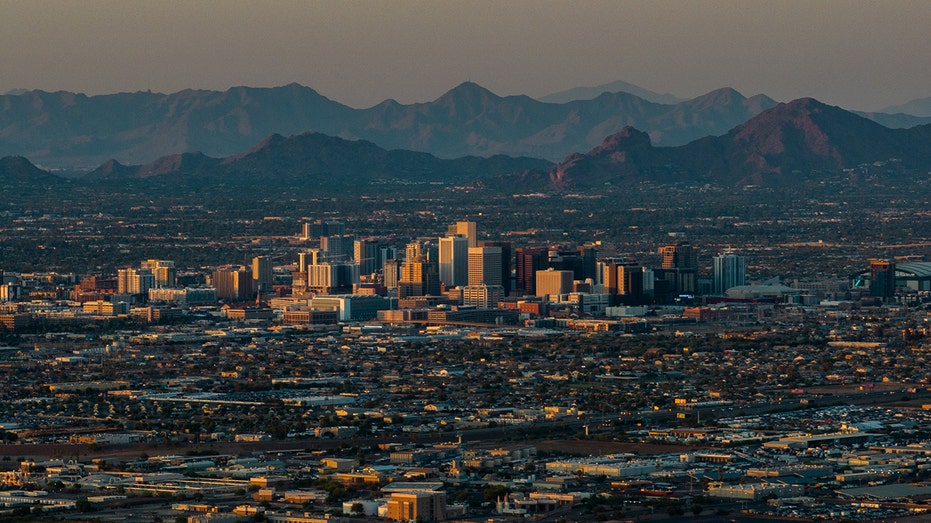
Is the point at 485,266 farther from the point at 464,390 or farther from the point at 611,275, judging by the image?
the point at 464,390

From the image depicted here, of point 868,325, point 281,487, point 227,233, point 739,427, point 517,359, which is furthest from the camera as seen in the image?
point 227,233

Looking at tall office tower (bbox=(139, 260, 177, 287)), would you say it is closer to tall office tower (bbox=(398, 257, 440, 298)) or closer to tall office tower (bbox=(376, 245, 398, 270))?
tall office tower (bbox=(376, 245, 398, 270))

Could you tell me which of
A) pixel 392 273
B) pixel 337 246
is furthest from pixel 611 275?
pixel 337 246

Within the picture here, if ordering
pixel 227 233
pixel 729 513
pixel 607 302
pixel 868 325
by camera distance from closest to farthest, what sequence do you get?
pixel 729 513 < pixel 868 325 < pixel 607 302 < pixel 227 233

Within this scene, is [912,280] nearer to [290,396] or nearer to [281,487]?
[290,396]

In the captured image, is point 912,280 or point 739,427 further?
point 912,280

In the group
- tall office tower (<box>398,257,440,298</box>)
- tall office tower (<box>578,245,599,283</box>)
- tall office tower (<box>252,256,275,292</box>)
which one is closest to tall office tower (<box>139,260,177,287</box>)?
tall office tower (<box>252,256,275,292</box>)

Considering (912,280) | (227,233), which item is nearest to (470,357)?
(912,280)

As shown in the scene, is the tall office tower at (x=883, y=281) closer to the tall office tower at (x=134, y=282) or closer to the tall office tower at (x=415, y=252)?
the tall office tower at (x=415, y=252)
